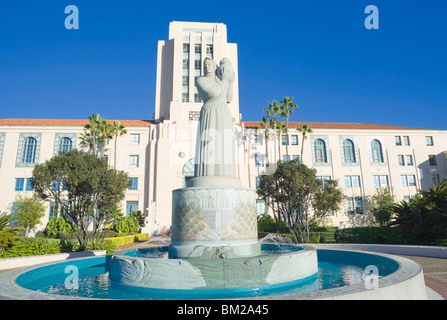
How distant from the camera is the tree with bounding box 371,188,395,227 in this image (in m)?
30.9

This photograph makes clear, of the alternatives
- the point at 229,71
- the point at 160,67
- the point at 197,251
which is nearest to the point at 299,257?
the point at 197,251

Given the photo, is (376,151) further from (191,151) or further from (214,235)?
(214,235)

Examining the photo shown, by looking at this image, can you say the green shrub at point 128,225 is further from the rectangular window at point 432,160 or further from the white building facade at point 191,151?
the rectangular window at point 432,160

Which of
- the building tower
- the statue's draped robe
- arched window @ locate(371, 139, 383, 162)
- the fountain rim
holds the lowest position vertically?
the fountain rim

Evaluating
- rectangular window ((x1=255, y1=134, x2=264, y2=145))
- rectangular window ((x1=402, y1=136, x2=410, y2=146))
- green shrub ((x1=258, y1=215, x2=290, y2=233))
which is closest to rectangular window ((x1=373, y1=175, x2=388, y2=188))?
rectangular window ((x1=402, y1=136, x2=410, y2=146))

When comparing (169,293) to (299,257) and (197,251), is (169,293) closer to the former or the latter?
(197,251)

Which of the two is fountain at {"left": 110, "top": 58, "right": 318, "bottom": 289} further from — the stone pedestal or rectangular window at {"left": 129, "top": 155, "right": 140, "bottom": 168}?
rectangular window at {"left": 129, "top": 155, "right": 140, "bottom": 168}

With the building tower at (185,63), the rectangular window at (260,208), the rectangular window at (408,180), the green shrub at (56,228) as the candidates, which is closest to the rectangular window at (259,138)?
the building tower at (185,63)

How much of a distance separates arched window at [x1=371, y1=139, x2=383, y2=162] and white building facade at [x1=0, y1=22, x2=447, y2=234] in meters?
0.15

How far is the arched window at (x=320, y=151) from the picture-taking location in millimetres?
39719

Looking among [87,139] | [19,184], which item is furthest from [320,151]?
[19,184]

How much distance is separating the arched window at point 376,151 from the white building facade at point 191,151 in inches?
5.7

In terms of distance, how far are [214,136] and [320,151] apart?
3429 centimetres

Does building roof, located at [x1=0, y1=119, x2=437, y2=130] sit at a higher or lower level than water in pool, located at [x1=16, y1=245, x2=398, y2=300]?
higher
